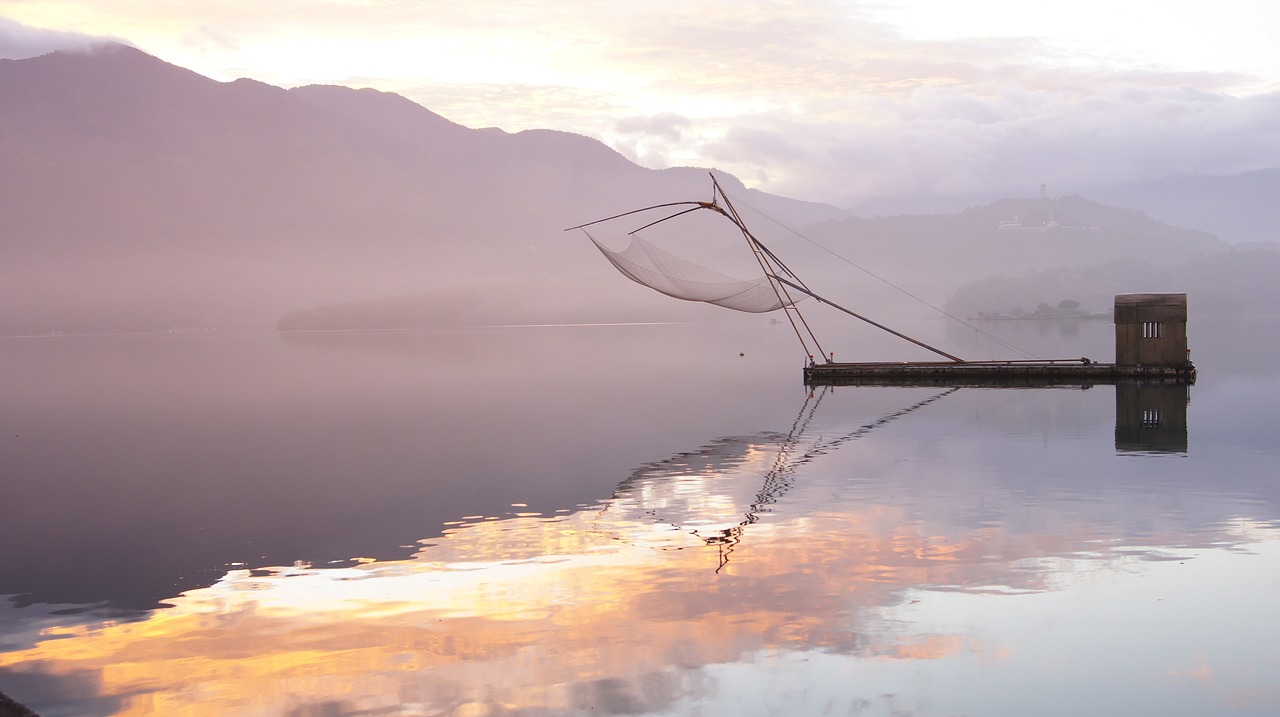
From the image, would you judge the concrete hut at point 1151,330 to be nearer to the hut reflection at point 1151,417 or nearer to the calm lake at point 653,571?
the hut reflection at point 1151,417

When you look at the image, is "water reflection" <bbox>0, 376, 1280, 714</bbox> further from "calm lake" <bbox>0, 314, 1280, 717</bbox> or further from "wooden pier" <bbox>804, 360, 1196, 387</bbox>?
"wooden pier" <bbox>804, 360, 1196, 387</bbox>

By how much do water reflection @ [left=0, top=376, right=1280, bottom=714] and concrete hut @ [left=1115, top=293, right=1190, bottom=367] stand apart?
105ft

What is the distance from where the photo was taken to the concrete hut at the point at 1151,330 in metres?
53.7

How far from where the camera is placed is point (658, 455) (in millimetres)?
33219

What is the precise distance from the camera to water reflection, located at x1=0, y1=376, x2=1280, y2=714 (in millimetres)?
12000

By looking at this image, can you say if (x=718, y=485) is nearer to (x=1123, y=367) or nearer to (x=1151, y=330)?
(x=1123, y=367)

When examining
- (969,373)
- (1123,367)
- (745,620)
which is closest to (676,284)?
(969,373)

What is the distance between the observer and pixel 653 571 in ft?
57.1

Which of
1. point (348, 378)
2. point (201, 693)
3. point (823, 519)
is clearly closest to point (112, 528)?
point (201, 693)

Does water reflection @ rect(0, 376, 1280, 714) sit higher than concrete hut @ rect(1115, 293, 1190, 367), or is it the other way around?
concrete hut @ rect(1115, 293, 1190, 367)

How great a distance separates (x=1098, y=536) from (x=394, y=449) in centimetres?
2260

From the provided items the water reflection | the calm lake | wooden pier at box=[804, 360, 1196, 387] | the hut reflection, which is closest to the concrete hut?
wooden pier at box=[804, 360, 1196, 387]

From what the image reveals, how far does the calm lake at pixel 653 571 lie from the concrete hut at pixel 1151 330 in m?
14.0

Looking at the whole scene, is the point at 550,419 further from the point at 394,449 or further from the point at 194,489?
the point at 194,489
